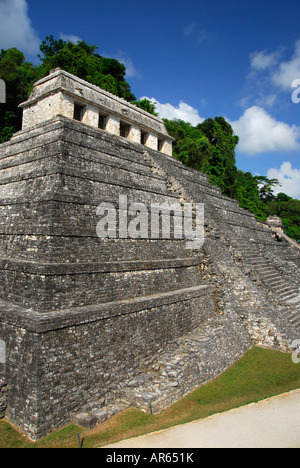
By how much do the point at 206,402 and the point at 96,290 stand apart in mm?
3850

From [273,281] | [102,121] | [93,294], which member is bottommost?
[273,281]

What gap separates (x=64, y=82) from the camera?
13.2 meters

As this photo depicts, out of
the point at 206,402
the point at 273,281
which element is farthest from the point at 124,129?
the point at 206,402

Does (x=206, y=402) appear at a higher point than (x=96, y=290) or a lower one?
lower

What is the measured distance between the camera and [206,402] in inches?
305

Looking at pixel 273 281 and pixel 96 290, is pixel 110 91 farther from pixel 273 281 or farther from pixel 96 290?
pixel 96 290

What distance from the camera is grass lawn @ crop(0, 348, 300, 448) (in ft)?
20.0

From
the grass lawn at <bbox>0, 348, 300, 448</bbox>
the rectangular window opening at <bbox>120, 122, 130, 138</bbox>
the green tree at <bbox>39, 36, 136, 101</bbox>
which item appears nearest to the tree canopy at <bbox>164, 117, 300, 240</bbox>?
the green tree at <bbox>39, 36, 136, 101</bbox>

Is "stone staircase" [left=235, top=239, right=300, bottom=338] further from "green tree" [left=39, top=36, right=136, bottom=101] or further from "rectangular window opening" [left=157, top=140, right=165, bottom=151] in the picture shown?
"green tree" [left=39, top=36, right=136, bottom=101]

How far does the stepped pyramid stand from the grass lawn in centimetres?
24

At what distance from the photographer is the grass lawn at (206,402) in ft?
20.0

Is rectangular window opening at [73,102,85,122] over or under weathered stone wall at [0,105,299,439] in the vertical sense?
over

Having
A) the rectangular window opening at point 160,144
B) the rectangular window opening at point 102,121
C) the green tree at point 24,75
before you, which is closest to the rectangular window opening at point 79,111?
the rectangular window opening at point 102,121
